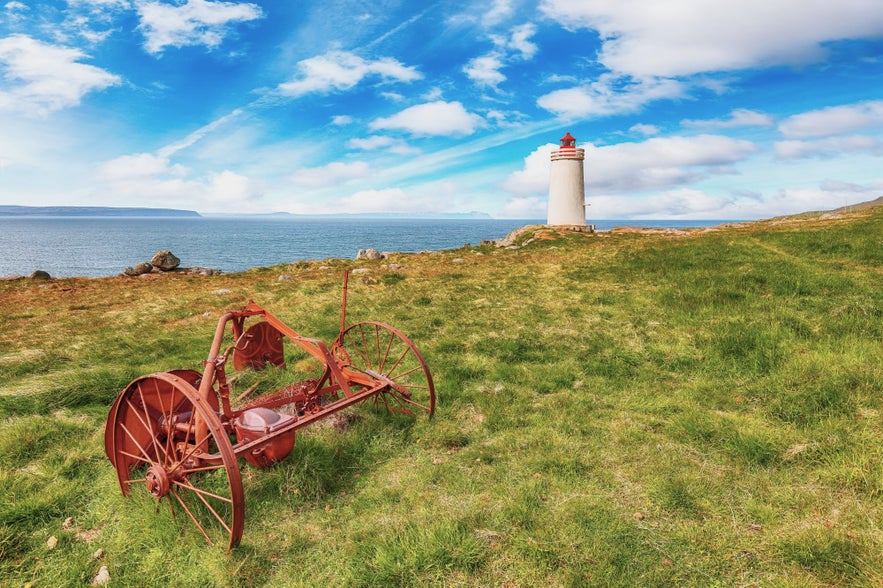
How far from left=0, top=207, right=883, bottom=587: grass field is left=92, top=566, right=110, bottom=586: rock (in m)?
0.11

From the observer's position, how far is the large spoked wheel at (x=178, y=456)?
4.75 meters

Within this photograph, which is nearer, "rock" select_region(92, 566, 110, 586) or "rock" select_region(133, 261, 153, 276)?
"rock" select_region(92, 566, 110, 586)

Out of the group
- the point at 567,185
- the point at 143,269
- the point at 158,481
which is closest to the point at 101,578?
the point at 158,481

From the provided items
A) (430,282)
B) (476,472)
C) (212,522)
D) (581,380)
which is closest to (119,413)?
(212,522)

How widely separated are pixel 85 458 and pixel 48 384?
11.3 ft

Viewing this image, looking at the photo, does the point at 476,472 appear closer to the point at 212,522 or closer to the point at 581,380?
A: the point at 212,522

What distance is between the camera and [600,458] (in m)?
6.40

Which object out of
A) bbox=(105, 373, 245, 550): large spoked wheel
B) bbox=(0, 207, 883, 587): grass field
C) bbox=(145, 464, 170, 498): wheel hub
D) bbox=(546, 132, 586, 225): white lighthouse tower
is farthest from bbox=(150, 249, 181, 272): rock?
bbox=(145, 464, 170, 498): wheel hub

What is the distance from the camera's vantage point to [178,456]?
20.3 feet

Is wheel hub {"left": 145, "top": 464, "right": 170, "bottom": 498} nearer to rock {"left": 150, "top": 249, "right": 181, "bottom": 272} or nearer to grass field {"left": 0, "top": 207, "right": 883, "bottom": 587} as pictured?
grass field {"left": 0, "top": 207, "right": 883, "bottom": 587}

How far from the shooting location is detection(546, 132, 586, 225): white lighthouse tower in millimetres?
44688

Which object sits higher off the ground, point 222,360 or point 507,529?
point 222,360

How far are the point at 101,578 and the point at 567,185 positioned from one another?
149 feet

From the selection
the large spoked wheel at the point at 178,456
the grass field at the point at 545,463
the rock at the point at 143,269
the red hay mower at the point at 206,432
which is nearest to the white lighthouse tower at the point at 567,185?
the grass field at the point at 545,463
